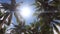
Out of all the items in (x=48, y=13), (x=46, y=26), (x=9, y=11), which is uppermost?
(x=9, y=11)

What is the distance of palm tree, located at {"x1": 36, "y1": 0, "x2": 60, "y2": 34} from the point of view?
45.4 feet

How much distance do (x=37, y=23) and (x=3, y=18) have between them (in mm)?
3236

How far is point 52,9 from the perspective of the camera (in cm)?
1398

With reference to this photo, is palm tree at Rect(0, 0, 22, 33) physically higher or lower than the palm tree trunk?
higher

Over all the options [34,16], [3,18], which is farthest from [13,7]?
[34,16]

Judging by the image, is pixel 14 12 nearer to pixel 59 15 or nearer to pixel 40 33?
pixel 40 33

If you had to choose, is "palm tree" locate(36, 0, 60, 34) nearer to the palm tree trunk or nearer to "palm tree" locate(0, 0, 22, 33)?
the palm tree trunk

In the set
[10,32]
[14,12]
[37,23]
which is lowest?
[10,32]

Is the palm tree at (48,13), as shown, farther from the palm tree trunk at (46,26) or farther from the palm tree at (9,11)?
the palm tree at (9,11)

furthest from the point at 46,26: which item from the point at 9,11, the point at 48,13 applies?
the point at 9,11

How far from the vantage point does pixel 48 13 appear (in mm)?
13820

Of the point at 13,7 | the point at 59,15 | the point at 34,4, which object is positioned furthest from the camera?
the point at 34,4

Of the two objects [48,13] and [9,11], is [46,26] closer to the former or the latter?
[48,13]

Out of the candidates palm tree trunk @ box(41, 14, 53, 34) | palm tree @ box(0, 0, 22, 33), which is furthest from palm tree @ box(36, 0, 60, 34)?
palm tree @ box(0, 0, 22, 33)
